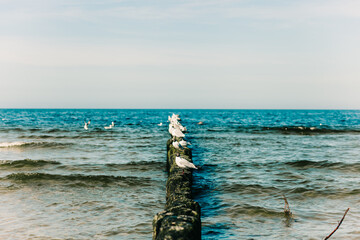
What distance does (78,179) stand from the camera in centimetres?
1002

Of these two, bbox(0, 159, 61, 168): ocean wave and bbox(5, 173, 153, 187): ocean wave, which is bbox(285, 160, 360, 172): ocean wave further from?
bbox(0, 159, 61, 168): ocean wave

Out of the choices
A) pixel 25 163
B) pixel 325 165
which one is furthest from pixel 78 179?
pixel 325 165

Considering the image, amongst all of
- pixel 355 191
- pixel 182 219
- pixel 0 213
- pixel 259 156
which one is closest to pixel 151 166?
pixel 259 156

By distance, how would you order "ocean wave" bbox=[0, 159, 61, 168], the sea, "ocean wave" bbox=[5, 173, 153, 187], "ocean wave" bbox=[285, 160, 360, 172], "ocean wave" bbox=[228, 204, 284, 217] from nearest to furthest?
the sea, "ocean wave" bbox=[228, 204, 284, 217], "ocean wave" bbox=[5, 173, 153, 187], "ocean wave" bbox=[285, 160, 360, 172], "ocean wave" bbox=[0, 159, 61, 168]

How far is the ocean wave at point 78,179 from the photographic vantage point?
9.59m

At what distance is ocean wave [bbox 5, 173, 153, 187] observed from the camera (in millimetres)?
9594

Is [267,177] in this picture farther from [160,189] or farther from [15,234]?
[15,234]

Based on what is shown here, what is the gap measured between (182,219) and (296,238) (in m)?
2.44

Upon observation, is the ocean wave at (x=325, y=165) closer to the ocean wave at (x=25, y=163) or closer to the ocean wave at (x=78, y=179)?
the ocean wave at (x=78, y=179)

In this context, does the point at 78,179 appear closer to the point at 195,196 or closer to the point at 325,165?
the point at 195,196

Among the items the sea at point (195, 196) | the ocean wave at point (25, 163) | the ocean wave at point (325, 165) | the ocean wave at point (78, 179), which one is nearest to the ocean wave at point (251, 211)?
the sea at point (195, 196)

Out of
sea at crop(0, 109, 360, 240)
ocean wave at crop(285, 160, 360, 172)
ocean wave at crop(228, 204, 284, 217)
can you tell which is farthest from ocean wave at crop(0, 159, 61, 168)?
ocean wave at crop(285, 160, 360, 172)

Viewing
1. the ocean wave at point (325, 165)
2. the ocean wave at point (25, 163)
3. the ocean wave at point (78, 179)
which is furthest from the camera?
the ocean wave at point (25, 163)

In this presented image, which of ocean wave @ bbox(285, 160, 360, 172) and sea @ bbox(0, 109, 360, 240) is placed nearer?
sea @ bbox(0, 109, 360, 240)
